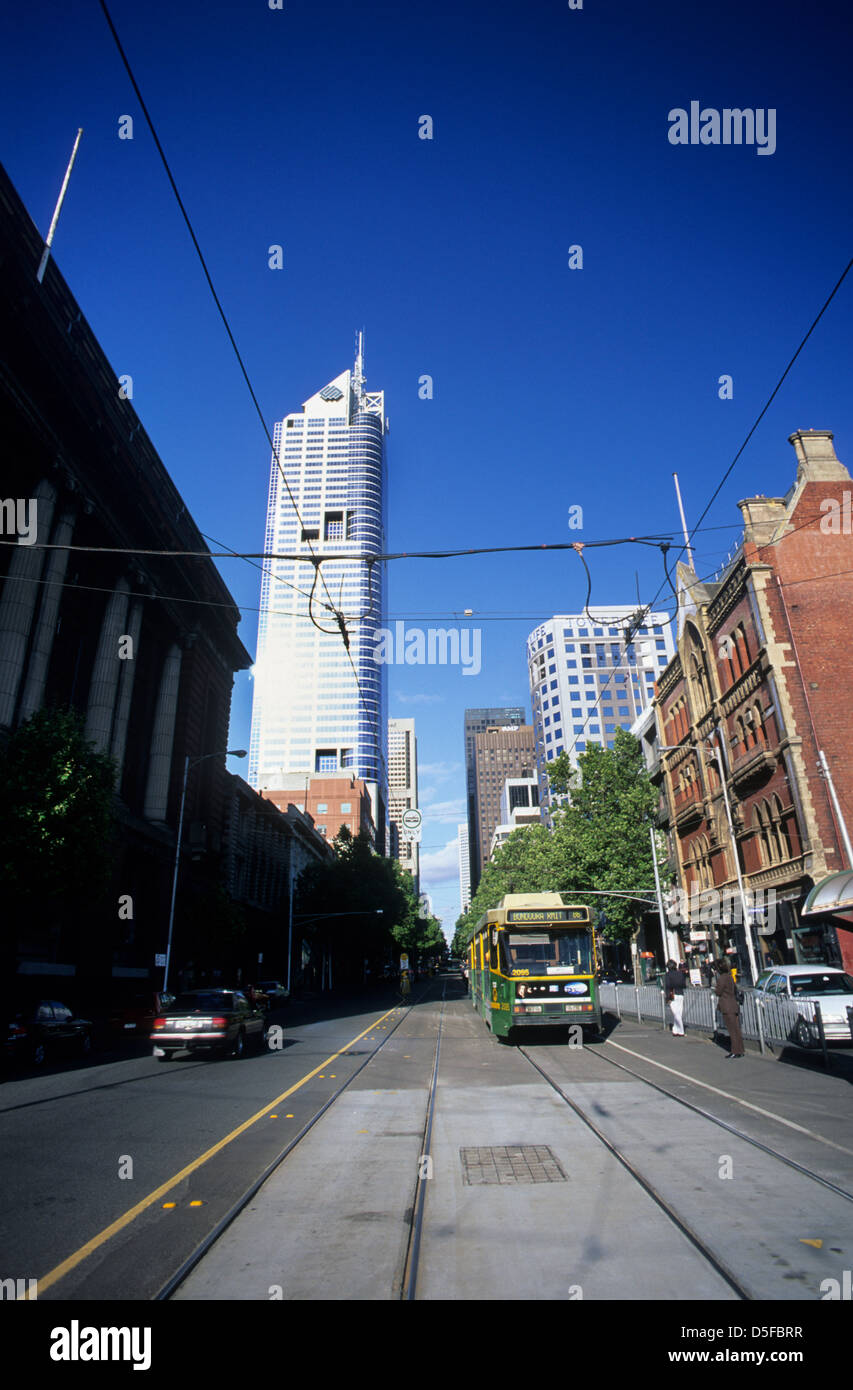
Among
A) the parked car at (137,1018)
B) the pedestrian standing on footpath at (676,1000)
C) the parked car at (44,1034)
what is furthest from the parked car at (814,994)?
the parked car at (137,1018)

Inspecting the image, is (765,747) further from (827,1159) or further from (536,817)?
(536,817)

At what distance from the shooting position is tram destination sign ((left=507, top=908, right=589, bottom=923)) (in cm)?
1889

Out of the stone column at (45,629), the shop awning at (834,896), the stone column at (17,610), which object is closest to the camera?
the shop awning at (834,896)

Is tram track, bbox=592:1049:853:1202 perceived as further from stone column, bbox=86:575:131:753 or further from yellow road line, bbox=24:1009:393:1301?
stone column, bbox=86:575:131:753

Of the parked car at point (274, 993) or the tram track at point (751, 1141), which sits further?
the parked car at point (274, 993)

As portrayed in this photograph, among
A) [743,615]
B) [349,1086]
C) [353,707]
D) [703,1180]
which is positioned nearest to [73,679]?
[349,1086]

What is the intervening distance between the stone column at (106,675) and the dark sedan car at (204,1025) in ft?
64.2

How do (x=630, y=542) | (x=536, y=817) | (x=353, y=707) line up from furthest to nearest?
(x=353, y=707)
(x=536, y=817)
(x=630, y=542)

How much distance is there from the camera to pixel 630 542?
34.8 ft

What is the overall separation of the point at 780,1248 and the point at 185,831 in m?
44.4

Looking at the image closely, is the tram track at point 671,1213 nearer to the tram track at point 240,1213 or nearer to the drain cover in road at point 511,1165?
the drain cover in road at point 511,1165

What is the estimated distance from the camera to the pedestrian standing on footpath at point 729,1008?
1557 centimetres

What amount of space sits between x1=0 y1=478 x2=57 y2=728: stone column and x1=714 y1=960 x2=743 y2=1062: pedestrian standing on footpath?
80.1 ft

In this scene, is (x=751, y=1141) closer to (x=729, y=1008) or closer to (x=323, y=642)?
(x=729, y=1008)
